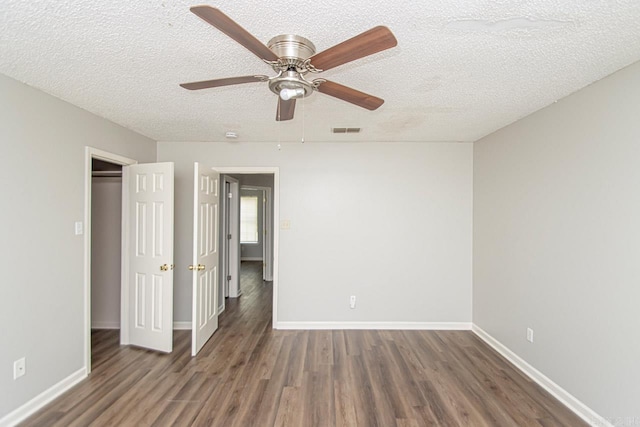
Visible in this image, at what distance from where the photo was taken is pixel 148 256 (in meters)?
3.24

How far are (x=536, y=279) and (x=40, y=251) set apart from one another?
413 centimetres

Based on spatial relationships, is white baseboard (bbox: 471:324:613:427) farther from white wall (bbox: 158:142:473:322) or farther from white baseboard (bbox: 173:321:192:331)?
white baseboard (bbox: 173:321:192:331)

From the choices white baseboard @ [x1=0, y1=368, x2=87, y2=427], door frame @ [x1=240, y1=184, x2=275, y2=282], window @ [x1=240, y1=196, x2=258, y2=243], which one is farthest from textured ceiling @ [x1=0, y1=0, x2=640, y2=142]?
window @ [x1=240, y1=196, x2=258, y2=243]

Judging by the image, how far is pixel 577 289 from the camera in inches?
90.2

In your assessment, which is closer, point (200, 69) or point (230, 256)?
point (200, 69)

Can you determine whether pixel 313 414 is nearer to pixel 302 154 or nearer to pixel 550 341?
pixel 550 341

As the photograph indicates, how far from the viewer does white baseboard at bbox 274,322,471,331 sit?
12.7 ft

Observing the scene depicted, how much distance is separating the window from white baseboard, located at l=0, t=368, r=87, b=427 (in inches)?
264

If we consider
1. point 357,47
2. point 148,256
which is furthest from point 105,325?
point 357,47

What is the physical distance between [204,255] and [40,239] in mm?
1410

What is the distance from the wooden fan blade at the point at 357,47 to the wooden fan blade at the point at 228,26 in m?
0.25

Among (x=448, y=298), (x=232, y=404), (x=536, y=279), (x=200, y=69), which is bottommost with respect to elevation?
(x=232, y=404)

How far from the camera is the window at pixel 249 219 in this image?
9320 mm

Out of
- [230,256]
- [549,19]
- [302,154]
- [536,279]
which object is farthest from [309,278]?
[549,19]
